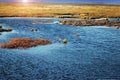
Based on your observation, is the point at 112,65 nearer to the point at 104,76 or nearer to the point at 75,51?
the point at 104,76

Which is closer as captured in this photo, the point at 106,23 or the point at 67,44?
the point at 67,44

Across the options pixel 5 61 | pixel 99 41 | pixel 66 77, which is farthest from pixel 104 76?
pixel 99 41

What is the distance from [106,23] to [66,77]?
206 feet

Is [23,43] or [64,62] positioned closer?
[64,62]

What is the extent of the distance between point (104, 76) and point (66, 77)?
14.3 feet

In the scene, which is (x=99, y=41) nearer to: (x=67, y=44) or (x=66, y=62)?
(x=67, y=44)

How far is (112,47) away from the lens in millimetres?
52844

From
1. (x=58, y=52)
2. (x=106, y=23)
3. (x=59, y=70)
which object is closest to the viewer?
(x=59, y=70)

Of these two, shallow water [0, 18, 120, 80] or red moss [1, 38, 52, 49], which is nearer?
shallow water [0, 18, 120, 80]

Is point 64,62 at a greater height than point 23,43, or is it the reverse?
point 64,62

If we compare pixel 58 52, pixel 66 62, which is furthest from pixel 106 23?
pixel 66 62

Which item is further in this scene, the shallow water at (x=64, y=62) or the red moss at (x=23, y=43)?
the red moss at (x=23, y=43)

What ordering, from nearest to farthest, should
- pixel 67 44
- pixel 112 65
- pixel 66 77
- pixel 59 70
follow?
pixel 66 77 < pixel 59 70 < pixel 112 65 < pixel 67 44

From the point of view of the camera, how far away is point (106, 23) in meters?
95.2
